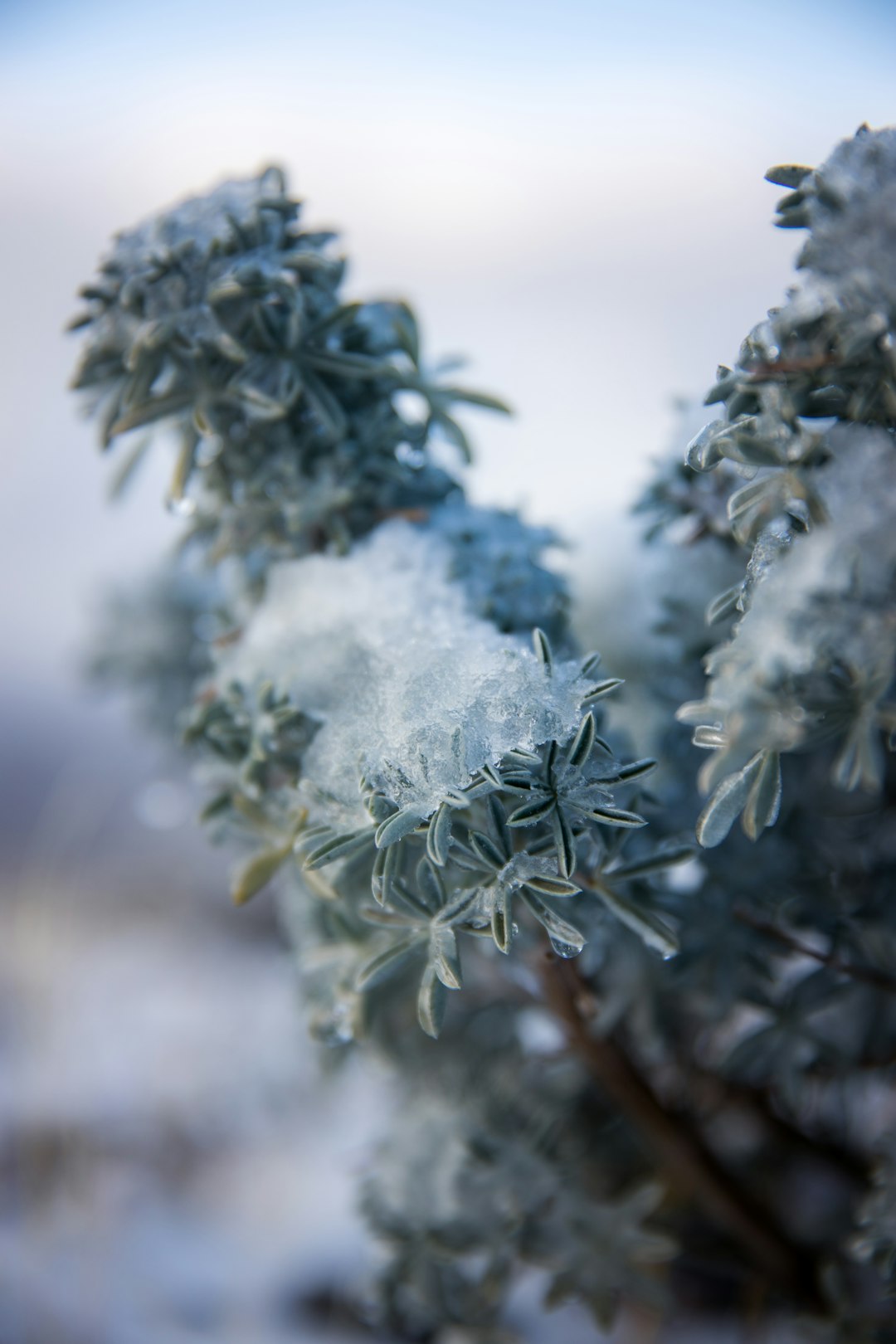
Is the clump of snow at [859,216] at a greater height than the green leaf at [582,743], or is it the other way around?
the clump of snow at [859,216]

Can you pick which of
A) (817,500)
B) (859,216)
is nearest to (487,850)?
(817,500)

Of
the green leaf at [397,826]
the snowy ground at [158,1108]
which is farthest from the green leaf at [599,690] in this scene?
the snowy ground at [158,1108]

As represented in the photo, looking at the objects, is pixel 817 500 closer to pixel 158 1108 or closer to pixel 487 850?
pixel 487 850

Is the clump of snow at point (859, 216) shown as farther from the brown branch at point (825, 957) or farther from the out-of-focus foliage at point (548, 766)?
the brown branch at point (825, 957)

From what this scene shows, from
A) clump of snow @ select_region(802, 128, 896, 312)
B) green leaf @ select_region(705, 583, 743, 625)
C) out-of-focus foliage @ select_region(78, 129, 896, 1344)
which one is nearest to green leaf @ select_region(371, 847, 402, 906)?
out-of-focus foliage @ select_region(78, 129, 896, 1344)

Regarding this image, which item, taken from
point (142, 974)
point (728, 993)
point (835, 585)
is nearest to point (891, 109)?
point (835, 585)

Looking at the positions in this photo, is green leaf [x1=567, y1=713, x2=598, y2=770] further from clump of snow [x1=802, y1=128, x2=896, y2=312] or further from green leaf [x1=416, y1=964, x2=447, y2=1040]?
clump of snow [x1=802, y1=128, x2=896, y2=312]

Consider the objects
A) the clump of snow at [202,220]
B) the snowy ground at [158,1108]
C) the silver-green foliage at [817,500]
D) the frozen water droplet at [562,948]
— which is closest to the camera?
the silver-green foliage at [817,500]
